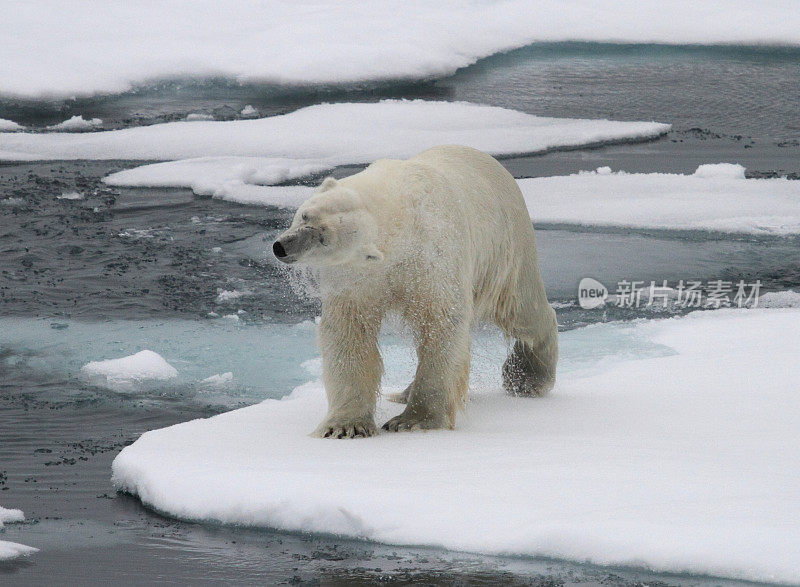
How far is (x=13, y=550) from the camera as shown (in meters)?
3.43

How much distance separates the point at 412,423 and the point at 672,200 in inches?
260

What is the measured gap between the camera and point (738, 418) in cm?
478

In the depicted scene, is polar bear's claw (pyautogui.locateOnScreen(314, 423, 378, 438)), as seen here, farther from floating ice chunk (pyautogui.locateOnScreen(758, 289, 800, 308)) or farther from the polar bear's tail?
floating ice chunk (pyautogui.locateOnScreen(758, 289, 800, 308))

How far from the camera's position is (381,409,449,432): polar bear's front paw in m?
4.55

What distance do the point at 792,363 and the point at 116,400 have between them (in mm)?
3515

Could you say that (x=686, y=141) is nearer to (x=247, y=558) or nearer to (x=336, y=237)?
(x=336, y=237)

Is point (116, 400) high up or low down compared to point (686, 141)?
down

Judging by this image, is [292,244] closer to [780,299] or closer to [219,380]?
[219,380]

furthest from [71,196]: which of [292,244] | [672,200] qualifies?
[292,244]

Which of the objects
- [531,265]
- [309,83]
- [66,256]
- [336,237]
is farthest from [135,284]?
[309,83]

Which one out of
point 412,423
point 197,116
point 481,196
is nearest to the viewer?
point 412,423

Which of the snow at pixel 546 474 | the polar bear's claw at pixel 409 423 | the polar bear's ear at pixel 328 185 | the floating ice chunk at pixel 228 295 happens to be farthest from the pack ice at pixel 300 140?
the polar bear's ear at pixel 328 185

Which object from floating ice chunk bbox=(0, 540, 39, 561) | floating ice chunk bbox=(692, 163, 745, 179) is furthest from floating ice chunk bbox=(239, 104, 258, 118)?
floating ice chunk bbox=(0, 540, 39, 561)

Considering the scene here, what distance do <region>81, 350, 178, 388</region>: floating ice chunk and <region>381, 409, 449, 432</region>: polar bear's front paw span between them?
178 centimetres
